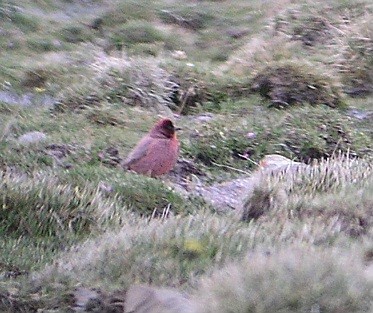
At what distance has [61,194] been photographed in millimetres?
5809

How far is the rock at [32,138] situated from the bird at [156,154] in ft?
3.96

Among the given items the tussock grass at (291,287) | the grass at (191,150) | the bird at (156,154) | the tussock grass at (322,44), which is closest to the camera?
the tussock grass at (291,287)

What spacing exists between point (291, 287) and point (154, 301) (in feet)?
2.14

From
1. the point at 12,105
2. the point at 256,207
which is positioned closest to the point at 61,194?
the point at 256,207

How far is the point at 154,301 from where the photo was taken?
3932 mm

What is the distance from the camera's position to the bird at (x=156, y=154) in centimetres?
741

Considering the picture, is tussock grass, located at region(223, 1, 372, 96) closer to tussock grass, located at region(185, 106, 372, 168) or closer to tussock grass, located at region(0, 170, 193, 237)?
tussock grass, located at region(185, 106, 372, 168)

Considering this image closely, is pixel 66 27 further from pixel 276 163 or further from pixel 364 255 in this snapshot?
pixel 364 255

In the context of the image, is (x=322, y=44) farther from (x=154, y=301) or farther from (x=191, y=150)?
(x=154, y=301)

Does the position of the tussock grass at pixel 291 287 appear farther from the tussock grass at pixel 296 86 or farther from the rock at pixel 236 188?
the tussock grass at pixel 296 86

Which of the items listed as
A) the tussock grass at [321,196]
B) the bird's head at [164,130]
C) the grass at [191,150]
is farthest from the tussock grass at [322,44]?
the tussock grass at [321,196]

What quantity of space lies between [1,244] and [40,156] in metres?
2.75

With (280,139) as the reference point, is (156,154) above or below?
above

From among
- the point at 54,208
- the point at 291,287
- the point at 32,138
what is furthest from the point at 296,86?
the point at 291,287
